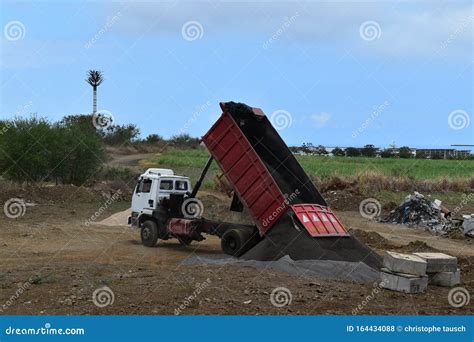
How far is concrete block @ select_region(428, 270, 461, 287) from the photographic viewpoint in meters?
12.5

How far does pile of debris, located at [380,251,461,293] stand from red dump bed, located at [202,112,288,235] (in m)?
3.32

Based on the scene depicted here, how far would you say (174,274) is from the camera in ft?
41.1

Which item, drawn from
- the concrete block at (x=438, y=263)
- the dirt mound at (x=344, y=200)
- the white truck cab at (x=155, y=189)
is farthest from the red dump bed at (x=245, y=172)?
the dirt mound at (x=344, y=200)

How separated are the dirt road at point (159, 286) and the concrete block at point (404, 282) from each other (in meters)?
0.19

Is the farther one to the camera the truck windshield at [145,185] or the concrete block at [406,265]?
the truck windshield at [145,185]

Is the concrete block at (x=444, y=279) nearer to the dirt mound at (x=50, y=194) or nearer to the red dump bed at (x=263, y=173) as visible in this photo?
the red dump bed at (x=263, y=173)

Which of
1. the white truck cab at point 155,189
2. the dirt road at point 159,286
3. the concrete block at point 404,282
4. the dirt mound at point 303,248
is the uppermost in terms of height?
the white truck cab at point 155,189

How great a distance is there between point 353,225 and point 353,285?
43.4ft

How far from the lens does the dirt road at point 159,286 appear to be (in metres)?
9.77

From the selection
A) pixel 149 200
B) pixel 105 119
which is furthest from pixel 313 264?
pixel 105 119

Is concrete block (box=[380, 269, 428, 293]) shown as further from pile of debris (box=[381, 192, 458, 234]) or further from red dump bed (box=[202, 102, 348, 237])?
pile of debris (box=[381, 192, 458, 234])

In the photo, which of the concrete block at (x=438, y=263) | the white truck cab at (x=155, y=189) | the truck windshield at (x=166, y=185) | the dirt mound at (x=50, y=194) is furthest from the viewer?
the dirt mound at (x=50, y=194)

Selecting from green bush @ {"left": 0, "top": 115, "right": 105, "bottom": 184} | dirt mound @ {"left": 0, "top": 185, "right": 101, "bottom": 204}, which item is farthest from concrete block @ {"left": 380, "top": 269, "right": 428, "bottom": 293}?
green bush @ {"left": 0, "top": 115, "right": 105, "bottom": 184}

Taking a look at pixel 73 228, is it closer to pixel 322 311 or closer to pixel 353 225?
pixel 353 225
